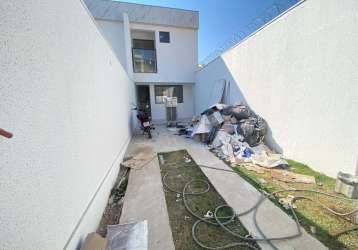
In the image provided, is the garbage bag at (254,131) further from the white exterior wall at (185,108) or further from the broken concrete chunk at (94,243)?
the white exterior wall at (185,108)

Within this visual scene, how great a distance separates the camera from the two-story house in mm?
7871

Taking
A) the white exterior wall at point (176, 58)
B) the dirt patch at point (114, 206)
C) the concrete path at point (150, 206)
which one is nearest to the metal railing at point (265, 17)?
the white exterior wall at point (176, 58)

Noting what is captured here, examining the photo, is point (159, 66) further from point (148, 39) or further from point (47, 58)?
point (47, 58)

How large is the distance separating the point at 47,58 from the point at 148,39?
938 centimetres

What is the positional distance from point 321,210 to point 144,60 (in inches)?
352

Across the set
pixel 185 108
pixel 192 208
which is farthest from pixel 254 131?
pixel 185 108

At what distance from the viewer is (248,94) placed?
4738 millimetres

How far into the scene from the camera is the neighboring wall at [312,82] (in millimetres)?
2377

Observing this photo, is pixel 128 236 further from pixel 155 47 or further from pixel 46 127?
pixel 155 47

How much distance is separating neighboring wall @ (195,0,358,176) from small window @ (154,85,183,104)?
5.51 m

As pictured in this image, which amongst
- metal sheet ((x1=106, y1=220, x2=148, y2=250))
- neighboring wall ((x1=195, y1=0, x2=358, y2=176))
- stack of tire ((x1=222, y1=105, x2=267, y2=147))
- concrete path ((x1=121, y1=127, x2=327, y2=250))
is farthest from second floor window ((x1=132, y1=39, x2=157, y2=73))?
metal sheet ((x1=106, y1=220, x2=148, y2=250))

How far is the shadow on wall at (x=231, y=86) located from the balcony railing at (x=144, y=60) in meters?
3.13

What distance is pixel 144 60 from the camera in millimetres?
8656

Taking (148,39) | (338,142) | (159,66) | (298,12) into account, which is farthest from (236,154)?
(148,39)
